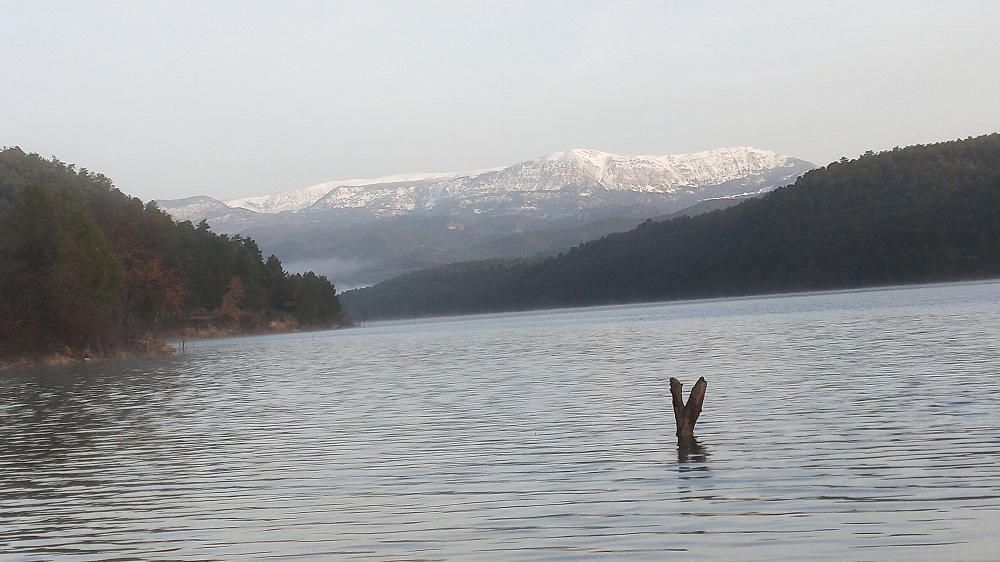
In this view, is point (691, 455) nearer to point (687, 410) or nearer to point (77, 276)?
point (687, 410)

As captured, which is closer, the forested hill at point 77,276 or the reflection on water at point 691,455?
the reflection on water at point 691,455

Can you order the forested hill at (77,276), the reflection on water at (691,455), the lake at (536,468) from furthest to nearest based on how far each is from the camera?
1. the forested hill at (77,276)
2. the reflection on water at (691,455)
3. the lake at (536,468)

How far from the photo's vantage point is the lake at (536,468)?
16.6 m

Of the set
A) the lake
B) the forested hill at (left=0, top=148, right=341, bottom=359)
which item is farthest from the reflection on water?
the forested hill at (left=0, top=148, right=341, bottom=359)

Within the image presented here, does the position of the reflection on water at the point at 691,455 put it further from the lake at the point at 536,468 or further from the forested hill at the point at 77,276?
the forested hill at the point at 77,276

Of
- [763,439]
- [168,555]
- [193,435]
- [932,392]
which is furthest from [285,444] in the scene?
[932,392]

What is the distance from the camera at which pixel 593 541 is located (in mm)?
16297

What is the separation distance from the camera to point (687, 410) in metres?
25.5

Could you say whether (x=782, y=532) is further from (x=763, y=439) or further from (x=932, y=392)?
(x=932, y=392)

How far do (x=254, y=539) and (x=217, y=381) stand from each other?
147ft

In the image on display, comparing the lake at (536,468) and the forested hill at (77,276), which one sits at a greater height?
the forested hill at (77,276)

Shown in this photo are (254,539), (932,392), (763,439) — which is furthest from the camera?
(932,392)

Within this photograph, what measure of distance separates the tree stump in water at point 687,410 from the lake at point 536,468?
15.5 inches

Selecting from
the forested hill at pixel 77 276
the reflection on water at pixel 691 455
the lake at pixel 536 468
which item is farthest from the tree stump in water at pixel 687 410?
the forested hill at pixel 77 276
